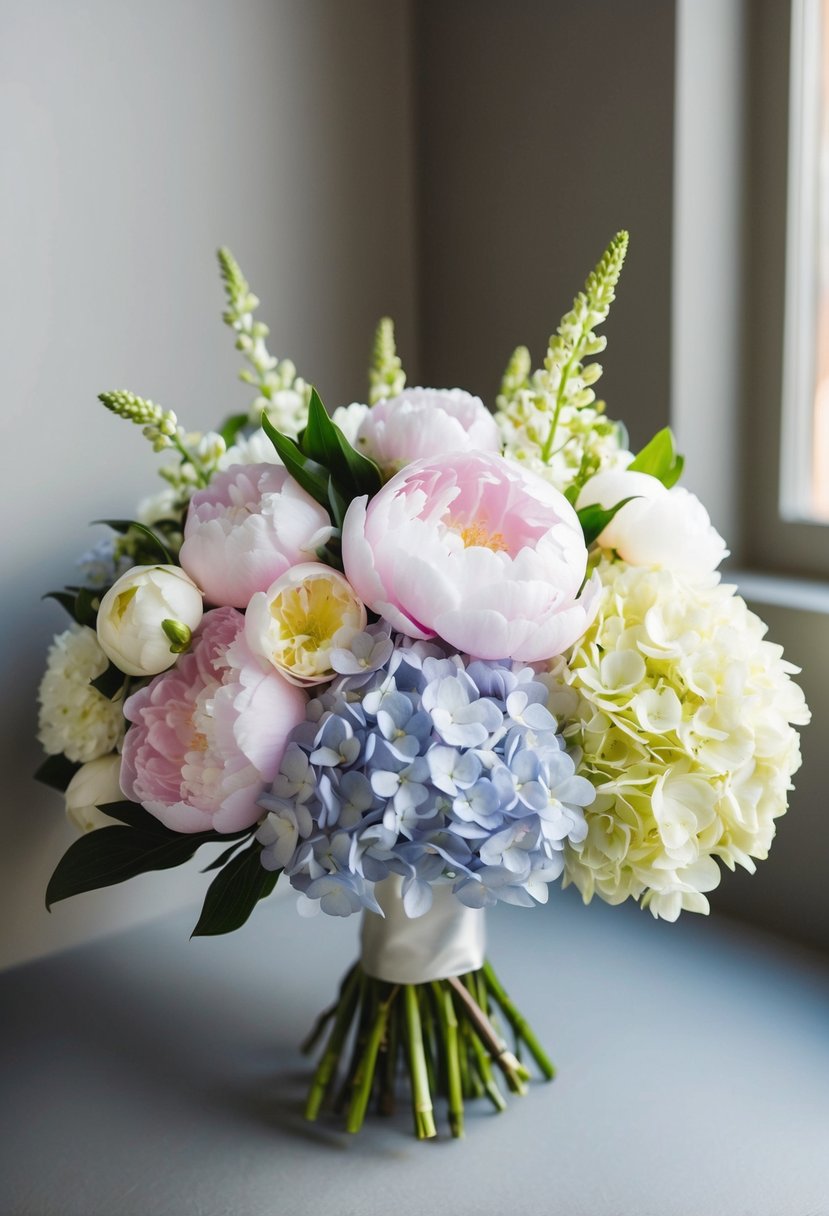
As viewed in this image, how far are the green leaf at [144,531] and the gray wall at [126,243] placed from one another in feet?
0.36

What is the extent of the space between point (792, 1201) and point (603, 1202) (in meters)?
0.13

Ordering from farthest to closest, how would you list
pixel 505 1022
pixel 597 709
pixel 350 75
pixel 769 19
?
pixel 350 75
pixel 769 19
pixel 505 1022
pixel 597 709

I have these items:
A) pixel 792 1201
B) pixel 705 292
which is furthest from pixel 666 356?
pixel 792 1201

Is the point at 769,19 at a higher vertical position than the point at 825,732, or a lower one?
higher

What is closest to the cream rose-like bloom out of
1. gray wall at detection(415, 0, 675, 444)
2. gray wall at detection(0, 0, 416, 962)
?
gray wall at detection(0, 0, 416, 962)

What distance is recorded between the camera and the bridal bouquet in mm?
718

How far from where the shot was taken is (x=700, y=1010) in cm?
105

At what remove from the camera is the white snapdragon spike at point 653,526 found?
82cm

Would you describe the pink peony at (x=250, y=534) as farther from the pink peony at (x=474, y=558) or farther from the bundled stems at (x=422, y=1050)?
the bundled stems at (x=422, y=1050)

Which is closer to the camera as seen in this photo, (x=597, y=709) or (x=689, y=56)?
(x=597, y=709)

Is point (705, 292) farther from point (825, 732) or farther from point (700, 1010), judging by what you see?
point (700, 1010)

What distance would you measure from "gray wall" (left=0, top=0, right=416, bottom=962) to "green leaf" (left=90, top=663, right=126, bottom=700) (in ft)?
0.90

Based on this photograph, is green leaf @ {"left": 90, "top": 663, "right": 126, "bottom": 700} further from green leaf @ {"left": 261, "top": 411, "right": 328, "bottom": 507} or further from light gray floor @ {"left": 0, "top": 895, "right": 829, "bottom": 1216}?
light gray floor @ {"left": 0, "top": 895, "right": 829, "bottom": 1216}

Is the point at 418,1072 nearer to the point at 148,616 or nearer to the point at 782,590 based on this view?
the point at 148,616
